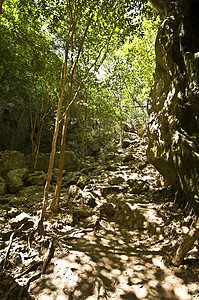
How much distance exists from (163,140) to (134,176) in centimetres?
520

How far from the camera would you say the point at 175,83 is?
4.59 meters

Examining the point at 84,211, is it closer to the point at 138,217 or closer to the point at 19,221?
the point at 138,217

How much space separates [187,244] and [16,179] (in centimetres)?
1025

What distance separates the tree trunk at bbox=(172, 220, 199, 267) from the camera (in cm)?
351

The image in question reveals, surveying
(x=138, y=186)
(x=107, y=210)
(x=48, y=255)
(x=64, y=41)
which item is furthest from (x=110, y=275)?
(x=64, y=41)

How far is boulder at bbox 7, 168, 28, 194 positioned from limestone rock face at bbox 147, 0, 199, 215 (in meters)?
8.77

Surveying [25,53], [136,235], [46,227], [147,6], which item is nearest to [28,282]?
[46,227]

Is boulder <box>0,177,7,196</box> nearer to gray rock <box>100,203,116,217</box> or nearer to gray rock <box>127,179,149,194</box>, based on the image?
gray rock <box>100,203,116,217</box>

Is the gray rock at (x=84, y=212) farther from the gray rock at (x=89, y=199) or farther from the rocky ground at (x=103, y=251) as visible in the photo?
the gray rock at (x=89, y=199)

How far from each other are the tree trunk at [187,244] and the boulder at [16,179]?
378 inches

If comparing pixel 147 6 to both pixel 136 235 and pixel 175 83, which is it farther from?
pixel 136 235

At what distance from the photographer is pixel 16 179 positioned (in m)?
10.8

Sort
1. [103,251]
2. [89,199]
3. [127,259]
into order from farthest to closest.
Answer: [89,199] < [103,251] < [127,259]

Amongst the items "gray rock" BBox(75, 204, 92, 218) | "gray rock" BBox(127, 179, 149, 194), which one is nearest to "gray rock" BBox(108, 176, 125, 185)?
"gray rock" BBox(127, 179, 149, 194)
